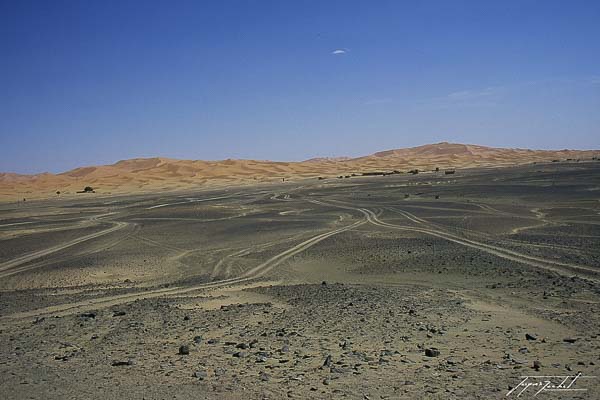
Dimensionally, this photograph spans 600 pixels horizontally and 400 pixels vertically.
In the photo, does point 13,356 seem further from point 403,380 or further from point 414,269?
point 414,269

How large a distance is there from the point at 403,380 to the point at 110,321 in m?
4.97

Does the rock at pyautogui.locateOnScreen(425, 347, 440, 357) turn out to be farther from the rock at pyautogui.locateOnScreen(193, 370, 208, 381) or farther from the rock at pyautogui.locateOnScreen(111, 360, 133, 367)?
the rock at pyautogui.locateOnScreen(111, 360, 133, 367)

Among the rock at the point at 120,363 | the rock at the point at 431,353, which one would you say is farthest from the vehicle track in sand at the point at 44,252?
the rock at the point at 431,353

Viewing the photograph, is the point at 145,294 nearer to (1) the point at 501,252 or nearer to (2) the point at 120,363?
(2) the point at 120,363

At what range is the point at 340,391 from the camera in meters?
5.23

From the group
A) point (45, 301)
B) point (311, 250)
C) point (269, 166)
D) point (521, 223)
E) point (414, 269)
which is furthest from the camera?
point (269, 166)

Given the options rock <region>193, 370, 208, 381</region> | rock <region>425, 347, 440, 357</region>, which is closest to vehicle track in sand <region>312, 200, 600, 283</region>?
rock <region>425, 347, 440, 357</region>

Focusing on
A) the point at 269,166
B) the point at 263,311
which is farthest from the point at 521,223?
the point at 269,166

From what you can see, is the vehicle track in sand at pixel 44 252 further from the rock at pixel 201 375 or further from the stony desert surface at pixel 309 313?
the rock at pixel 201 375

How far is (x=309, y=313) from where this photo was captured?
27.9 ft

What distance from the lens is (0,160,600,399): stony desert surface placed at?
219 inches

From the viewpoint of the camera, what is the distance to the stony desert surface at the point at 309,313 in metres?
5.56

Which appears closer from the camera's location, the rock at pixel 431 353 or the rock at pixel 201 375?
the rock at pixel 201 375

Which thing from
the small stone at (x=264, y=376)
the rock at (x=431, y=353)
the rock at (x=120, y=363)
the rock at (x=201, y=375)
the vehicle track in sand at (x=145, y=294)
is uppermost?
the rock at (x=120, y=363)
